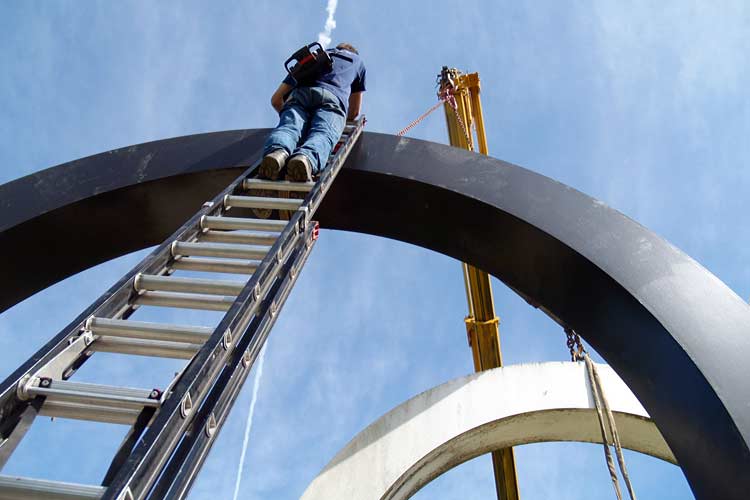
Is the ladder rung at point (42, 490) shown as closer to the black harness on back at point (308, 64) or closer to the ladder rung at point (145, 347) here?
the ladder rung at point (145, 347)

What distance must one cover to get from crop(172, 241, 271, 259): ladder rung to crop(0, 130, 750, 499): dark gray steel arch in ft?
5.69

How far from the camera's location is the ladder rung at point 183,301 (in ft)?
9.35

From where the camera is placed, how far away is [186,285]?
292 centimetres

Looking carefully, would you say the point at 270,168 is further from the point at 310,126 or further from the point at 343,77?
the point at 343,77

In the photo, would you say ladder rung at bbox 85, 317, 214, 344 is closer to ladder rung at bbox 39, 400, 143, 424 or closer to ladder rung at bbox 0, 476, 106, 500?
ladder rung at bbox 39, 400, 143, 424

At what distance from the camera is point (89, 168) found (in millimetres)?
5141

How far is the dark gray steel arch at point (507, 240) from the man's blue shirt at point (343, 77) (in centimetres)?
50

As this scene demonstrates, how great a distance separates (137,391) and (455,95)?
10695 millimetres

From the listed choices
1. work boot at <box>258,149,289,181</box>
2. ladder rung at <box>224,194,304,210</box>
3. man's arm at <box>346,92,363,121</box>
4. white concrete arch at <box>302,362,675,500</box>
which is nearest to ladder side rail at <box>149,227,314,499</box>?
ladder rung at <box>224,194,304,210</box>

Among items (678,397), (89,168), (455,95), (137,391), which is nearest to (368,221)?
(89,168)

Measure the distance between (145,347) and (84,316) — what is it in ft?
0.90

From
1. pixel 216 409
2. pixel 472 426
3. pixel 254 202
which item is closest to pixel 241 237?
pixel 254 202

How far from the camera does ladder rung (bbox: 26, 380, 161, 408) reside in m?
2.03

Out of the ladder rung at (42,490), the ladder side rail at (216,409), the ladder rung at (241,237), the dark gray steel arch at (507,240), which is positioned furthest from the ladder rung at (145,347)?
the dark gray steel arch at (507,240)
